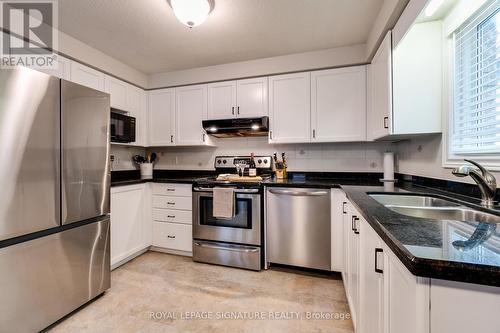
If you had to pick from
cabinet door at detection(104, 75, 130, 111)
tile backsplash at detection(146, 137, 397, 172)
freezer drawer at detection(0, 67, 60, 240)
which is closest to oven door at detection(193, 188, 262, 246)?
tile backsplash at detection(146, 137, 397, 172)

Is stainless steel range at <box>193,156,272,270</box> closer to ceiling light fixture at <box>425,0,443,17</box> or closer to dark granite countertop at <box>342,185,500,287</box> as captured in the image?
dark granite countertop at <box>342,185,500,287</box>

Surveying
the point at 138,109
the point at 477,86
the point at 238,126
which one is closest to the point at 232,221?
the point at 238,126

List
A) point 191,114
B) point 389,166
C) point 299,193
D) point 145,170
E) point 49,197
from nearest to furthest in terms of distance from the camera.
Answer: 1. point 49,197
2. point 299,193
3. point 389,166
4. point 191,114
5. point 145,170

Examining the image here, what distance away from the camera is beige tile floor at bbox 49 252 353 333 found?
1.62m

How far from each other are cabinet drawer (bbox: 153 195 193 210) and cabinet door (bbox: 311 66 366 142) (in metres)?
1.61

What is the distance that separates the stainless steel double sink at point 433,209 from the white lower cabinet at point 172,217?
6.46 feet

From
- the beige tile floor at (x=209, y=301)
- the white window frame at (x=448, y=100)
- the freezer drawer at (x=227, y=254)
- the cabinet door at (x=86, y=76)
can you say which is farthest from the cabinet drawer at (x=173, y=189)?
the white window frame at (x=448, y=100)

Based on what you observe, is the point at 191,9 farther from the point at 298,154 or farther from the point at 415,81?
the point at 298,154

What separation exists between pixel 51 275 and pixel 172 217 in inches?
52.1

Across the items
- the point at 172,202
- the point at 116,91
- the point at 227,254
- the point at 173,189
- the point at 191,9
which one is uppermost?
the point at 191,9

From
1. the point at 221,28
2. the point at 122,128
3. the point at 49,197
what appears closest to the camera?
the point at 49,197

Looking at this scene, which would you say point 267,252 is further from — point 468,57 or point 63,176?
point 468,57

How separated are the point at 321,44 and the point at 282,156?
1287 millimetres

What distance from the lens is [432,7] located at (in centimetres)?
141
